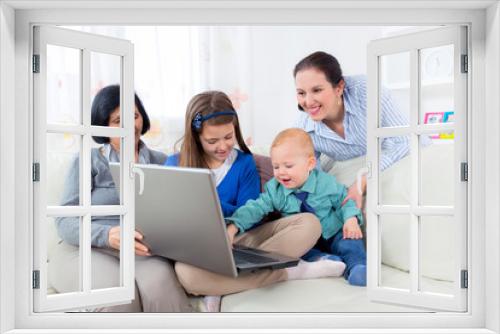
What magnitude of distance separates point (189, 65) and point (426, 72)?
4.87ft

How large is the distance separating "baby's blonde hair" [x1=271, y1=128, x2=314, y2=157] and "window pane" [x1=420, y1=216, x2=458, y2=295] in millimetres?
977

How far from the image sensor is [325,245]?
11.6ft

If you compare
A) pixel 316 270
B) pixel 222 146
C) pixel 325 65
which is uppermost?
pixel 325 65

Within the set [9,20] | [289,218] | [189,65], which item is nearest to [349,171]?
[289,218]

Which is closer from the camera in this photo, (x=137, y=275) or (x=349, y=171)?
(x=137, y=275)

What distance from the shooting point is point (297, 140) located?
3547 millimetres

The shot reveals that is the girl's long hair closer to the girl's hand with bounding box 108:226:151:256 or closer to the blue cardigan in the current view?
the blue cardigan

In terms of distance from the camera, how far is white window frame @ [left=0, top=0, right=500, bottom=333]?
5.93ft

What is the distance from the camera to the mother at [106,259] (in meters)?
3.10

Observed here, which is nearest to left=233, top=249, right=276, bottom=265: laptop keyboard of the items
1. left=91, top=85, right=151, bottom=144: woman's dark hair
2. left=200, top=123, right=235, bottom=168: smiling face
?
left=200, top=123, right=235, bottom=168: smiling face

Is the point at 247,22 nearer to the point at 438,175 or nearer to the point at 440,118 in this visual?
the point at 438,175

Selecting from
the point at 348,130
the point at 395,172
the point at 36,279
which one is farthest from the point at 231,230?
the point at 36,279

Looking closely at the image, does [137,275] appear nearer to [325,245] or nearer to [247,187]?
[247,187]

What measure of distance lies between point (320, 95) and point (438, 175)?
1005 millimetres
